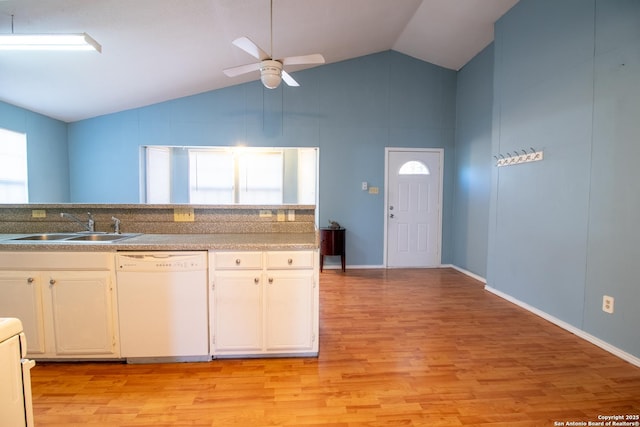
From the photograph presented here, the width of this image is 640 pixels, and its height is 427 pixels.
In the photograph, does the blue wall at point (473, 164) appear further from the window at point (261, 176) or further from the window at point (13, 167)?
the window at point (13, 167)

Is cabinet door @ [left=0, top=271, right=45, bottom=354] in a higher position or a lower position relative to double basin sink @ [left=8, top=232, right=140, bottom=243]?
lower

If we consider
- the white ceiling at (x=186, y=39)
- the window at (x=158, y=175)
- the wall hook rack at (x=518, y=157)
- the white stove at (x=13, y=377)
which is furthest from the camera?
the window at (x=158, y=175)

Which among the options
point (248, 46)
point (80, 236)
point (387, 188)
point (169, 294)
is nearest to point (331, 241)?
point (387, 188)

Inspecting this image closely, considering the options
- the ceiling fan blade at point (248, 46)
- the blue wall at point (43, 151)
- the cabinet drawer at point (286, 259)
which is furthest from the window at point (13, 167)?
the cabinet drawer at point (286, 259)

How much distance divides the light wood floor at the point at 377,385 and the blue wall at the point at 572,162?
0.48 m

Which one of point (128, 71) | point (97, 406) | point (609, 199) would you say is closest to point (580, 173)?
point (609, 199)

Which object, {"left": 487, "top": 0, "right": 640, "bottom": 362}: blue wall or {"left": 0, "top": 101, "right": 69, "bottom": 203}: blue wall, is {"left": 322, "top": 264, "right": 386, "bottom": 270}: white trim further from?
{"left": 0, "top": 101, "right": 69, "bottom": 203}: blue wall

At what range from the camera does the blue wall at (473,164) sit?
4164 millimetres

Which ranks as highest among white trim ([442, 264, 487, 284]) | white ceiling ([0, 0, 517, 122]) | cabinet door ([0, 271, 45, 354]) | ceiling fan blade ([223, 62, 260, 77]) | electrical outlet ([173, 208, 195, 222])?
white ceiling ([0, 0, 517, 122])

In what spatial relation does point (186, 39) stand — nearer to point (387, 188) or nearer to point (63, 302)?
point (63, 302)

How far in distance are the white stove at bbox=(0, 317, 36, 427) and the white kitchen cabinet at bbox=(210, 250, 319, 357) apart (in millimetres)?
1151

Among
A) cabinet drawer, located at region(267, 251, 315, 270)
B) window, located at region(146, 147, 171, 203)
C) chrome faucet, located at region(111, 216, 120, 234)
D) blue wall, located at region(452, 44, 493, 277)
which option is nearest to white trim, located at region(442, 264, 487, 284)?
blue wall, located at region(452, 44, 493, 277)

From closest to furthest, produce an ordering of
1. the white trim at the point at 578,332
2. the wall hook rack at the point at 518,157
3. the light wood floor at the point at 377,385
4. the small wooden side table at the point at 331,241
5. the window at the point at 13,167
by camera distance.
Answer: the light wood floor at the point at 377,385 < the white trim at the point at 578,332 < the wall hook rack at the point at 518,157 < the window at the point at 13,167 < the small wooden side table at the point at 331,241

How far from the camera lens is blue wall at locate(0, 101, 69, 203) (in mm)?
3889
